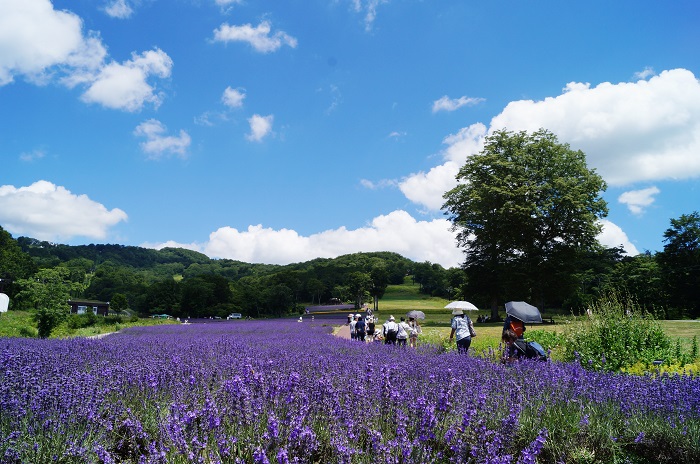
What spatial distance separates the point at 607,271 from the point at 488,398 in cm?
5818

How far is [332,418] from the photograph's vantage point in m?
3.17

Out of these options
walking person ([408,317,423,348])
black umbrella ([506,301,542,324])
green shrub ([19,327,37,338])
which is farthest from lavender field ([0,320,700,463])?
green shrub ([19,327,37,338])

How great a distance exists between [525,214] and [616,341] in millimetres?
19453

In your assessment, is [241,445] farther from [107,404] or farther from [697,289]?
[697,289]

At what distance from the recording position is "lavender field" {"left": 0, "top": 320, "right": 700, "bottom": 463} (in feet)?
9.36

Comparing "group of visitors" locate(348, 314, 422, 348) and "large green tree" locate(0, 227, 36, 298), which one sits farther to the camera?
"large green tree" locate(0, 227, 36, 298)

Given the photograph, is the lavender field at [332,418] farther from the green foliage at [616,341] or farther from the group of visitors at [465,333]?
the green foliage at [616,341]

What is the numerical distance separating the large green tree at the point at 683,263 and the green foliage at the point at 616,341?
34.5 meters

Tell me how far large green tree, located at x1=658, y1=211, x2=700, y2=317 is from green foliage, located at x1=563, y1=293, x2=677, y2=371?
34472mm

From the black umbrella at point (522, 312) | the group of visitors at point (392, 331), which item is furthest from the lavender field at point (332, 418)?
the group of visitors at point (392, 331)

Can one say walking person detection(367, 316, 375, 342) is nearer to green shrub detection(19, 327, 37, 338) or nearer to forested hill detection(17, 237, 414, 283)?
green shrub detection(19, 327, 37, 338)

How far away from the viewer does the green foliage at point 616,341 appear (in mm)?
8523

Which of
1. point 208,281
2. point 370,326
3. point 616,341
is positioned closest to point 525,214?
point 370,326

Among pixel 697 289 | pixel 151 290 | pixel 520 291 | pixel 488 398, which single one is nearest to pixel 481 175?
pixel 520 291
